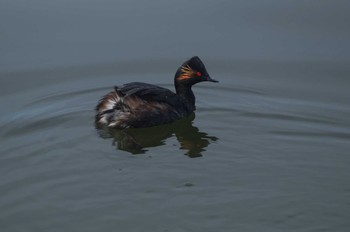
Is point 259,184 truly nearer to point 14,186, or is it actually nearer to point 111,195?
point 111,195

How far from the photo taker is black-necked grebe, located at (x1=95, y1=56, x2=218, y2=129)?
359 inches

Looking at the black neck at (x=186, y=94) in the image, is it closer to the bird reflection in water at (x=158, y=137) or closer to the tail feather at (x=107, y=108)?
the bird reflection in water at (x=158, y=137)

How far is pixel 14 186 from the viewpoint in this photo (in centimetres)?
749

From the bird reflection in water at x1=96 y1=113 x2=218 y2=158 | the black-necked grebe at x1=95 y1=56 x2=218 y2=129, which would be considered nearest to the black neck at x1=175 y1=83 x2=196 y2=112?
the black-necked grebe at x1=95 y1=56 x2=218 y2=129

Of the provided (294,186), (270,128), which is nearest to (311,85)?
(270,128)

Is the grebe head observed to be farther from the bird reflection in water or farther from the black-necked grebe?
the bird reflection in water

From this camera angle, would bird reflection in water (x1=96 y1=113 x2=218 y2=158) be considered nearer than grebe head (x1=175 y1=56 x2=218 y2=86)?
Yes

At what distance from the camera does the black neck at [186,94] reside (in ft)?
32.6

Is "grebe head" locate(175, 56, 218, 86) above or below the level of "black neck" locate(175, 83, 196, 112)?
above

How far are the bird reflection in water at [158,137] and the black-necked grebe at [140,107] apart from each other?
3.4 inches

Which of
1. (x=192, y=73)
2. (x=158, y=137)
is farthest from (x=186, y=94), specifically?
(x=158, y=137)

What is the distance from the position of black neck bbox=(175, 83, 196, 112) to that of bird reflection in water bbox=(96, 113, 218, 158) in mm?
404

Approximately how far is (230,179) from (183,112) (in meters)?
2.25

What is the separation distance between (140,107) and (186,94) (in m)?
1.02
